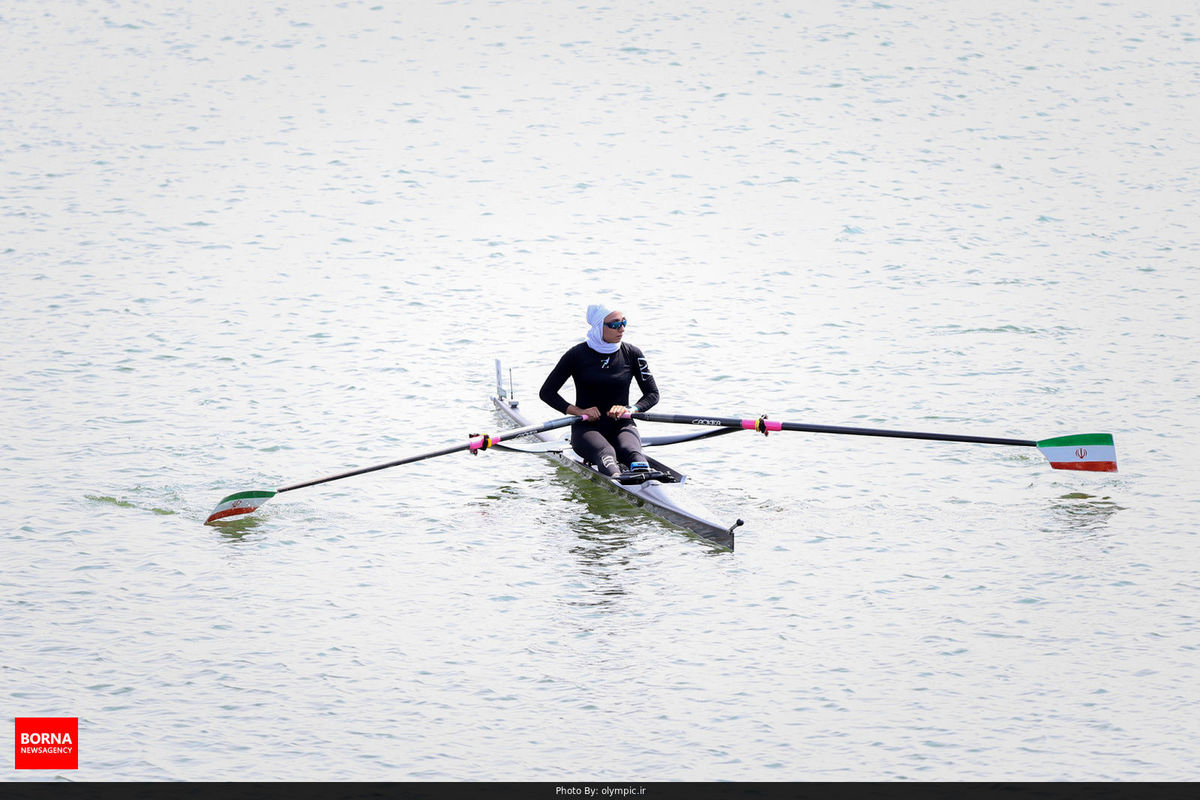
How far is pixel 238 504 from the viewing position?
13.6 m

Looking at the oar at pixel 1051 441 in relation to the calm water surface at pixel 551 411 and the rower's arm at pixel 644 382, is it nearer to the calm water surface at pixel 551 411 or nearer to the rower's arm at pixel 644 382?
the rower's arm at pixel 644 382

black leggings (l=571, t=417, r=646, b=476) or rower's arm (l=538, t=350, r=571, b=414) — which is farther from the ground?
rower's arm (l=538, t=350, r=571, b=414)

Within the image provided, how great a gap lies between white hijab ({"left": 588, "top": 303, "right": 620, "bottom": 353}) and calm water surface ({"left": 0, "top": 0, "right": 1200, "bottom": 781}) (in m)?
1.46

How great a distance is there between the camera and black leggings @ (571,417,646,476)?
46.4ft

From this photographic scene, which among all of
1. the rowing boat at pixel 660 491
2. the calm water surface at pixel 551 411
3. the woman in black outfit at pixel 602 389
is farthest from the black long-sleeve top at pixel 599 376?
the calm water surface at pixel 551 411

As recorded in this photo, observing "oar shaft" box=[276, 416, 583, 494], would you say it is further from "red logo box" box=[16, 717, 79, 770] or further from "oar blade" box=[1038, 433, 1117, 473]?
"oar blade" box=[1038, 433, 1117, 473]

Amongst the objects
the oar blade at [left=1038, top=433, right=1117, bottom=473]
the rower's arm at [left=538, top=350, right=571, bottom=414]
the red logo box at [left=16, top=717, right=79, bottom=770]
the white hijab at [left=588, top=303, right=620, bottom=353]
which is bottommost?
the red logo box at [left=16, top=717, right=79, bottom=770]

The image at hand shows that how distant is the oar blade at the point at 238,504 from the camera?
13594 mm

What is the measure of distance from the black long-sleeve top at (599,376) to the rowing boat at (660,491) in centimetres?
54

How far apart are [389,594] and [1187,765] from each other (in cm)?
611

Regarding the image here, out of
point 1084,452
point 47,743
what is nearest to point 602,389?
point 1084,452

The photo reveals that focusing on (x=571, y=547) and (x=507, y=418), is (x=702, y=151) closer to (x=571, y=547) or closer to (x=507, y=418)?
(x=507, y=418)

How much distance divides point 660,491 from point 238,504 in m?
3.77

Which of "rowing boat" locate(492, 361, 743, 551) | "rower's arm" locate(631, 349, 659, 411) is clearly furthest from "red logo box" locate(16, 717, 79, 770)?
"rower's arm" locate(631, 349, 659, 411)
